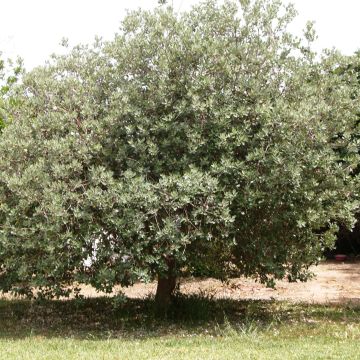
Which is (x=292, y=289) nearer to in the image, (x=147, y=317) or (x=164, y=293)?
(x=164, y=293)

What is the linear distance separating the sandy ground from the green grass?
1323 millimetres

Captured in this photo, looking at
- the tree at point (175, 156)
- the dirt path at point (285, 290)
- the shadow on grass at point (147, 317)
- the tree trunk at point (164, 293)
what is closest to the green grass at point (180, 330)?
the shadow on grass at point (147, 317)

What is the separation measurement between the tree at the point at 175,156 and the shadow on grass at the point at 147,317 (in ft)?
2.73

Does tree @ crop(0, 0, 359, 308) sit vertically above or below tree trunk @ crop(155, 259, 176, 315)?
above

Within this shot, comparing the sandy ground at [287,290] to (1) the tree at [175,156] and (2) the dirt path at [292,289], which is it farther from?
(1) the tree at [175,156]

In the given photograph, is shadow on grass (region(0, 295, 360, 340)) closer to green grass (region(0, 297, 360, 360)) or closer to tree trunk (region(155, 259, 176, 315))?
green grass (region(0, 297, 360, 360))

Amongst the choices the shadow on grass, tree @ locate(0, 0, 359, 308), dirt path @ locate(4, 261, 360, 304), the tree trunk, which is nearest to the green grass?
the shadow on grass

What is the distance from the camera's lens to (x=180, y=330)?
31.7ft

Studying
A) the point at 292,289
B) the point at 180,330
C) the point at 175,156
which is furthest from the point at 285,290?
the point at 175,156

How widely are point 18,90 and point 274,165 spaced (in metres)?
4.63

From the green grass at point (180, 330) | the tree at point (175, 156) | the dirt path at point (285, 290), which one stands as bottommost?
the green grass at point (180, 330)

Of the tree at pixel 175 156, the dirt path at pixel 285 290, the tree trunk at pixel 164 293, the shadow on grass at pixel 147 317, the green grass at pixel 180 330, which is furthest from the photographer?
the dirt path at pixel 285 290

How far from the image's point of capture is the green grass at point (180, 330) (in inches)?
300

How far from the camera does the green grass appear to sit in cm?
762
